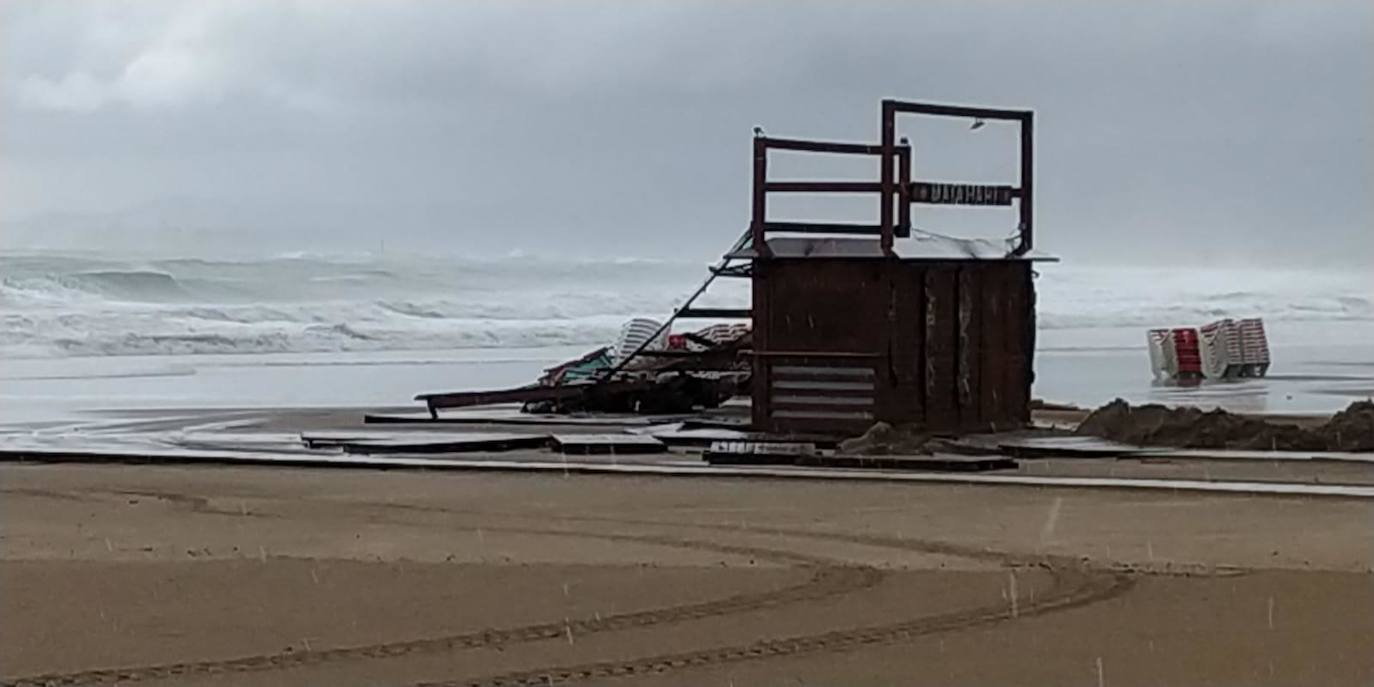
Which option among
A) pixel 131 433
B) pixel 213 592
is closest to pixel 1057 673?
Result: pixel 213 592

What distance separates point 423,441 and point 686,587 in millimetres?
8314

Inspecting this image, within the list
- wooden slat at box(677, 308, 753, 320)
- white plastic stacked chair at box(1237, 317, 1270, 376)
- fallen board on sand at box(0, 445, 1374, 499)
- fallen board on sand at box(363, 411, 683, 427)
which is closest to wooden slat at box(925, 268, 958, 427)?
wooden slat at box(677, 308, 753, 320)

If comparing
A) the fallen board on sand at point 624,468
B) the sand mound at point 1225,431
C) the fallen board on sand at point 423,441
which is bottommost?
the fallen board on sand at point 624,468

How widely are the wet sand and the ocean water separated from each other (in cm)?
1148

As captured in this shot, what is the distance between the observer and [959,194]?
19.2 meters

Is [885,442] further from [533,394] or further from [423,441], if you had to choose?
[533,394]

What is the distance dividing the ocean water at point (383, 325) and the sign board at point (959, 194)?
4790 millimetres

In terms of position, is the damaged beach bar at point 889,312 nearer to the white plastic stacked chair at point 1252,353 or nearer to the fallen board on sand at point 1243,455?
the fallen board on sand at point 1243,455

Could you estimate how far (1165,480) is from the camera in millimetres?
13906

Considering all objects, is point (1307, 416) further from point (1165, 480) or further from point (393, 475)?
point (393, 475)

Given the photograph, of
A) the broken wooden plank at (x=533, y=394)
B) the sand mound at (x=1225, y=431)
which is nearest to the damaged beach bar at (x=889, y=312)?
the sand mound at (x=1225, y=431)

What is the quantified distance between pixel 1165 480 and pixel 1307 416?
24.2ft

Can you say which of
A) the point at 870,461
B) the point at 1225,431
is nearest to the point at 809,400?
the point at 1225,431

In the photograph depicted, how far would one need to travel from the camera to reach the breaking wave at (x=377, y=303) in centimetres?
4050
